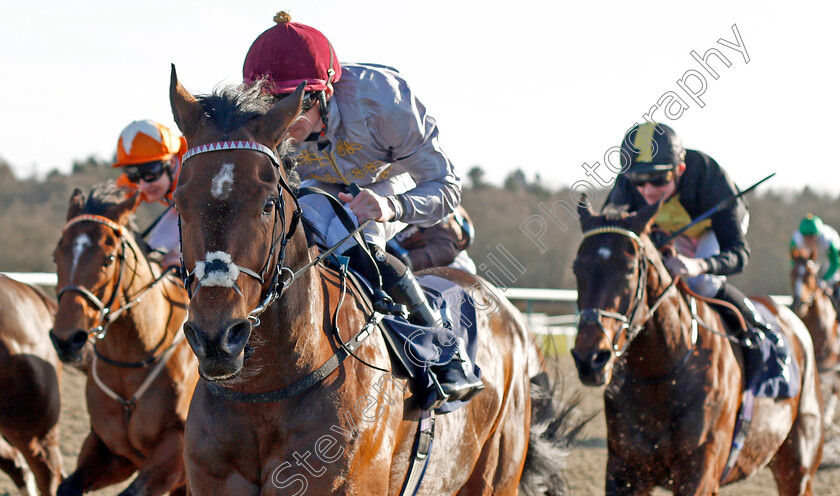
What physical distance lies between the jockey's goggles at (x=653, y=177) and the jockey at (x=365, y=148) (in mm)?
2115

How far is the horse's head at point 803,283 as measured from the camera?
9.77 meters

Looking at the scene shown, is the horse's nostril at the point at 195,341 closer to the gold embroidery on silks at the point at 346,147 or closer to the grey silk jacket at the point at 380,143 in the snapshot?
the grey silk jacket at the point at 380,143

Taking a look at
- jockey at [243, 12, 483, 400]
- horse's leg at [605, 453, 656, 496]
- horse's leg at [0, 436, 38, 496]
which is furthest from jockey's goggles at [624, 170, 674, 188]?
horse's leg at [0, 436, 38, 496]

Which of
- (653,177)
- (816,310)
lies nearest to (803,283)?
(816,310)

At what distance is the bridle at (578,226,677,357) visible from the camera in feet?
13.8

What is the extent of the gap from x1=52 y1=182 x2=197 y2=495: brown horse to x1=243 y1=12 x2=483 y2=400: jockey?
1.78 metres

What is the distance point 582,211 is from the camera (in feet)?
15.3

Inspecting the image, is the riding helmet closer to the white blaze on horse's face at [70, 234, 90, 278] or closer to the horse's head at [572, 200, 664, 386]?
the horse's head at [572, 200, 664, 386]

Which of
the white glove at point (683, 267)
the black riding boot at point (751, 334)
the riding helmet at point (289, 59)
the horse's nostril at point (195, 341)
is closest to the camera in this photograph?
the horse's nostril at point (195, 341)

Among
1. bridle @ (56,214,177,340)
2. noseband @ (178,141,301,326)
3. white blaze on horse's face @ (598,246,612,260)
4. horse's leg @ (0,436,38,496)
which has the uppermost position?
noseband @ (178,141,301,326)

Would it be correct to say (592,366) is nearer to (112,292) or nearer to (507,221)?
(112,292)

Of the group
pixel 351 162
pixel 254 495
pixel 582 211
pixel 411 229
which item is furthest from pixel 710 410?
pixel 254 495

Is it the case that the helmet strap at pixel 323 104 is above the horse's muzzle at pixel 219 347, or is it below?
above

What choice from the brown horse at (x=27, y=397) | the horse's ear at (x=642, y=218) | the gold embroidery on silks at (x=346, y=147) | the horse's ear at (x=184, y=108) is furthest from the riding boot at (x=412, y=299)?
the brown horse at (x=27, y=397)
